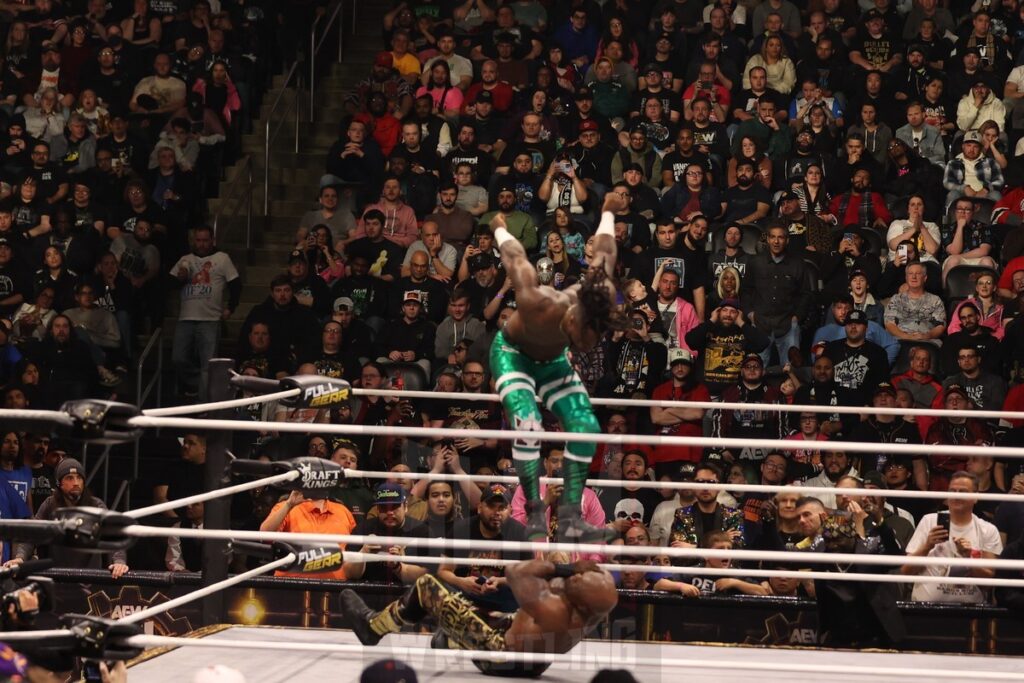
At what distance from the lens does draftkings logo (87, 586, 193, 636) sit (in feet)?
19.0

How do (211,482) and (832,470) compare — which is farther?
(832,470)

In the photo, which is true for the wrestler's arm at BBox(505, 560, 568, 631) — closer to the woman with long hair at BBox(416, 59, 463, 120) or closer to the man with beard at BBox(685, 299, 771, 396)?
the man with beard at BBox(685, 299, 771, 396)

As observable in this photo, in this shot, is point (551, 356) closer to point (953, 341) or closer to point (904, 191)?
point (953, 341)

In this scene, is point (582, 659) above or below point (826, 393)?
below

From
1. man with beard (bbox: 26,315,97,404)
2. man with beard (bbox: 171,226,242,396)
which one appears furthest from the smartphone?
man with beard (bbox: 171,226,242,396)

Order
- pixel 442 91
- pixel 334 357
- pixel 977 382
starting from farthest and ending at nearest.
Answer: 1. pixel 442 91
2. pixel 334 357
3. pixel 977 382

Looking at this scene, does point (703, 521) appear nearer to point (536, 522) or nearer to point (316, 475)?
point (316, 475)

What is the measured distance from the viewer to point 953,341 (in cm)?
789

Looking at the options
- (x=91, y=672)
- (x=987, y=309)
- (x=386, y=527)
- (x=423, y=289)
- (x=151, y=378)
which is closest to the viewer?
(x=91, y=672)

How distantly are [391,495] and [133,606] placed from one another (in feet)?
4.19

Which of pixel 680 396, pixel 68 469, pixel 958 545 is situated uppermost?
pixel 680 396

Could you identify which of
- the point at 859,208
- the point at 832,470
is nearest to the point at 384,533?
the point at 832,470

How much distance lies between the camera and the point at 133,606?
5781 mm

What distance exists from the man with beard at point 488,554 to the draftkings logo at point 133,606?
1.24m
